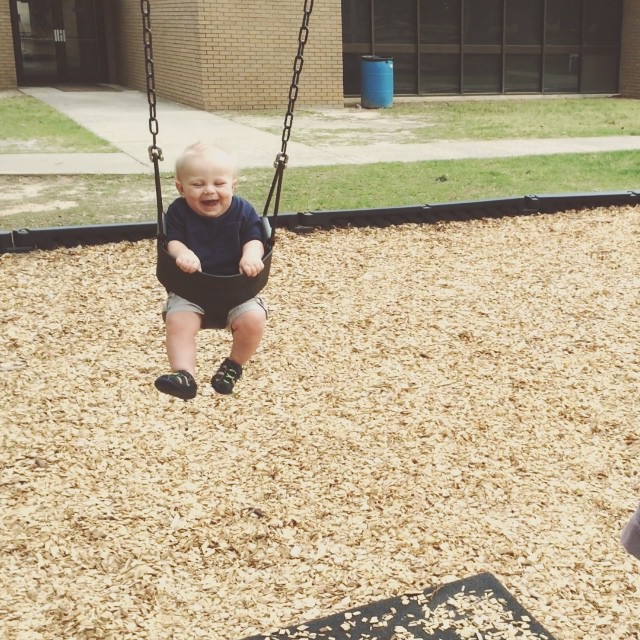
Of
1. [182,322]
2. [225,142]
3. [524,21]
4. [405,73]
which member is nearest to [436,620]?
[182,322]

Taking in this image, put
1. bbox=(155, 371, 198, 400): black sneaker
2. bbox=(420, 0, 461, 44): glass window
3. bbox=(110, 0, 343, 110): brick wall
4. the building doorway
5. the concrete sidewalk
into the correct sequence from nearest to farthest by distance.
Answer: bbox=(155, 371, 198, 400): black sneaker → the concrete sidewalk → bbox=(110, 0, 343, 110): brick wall → bbox=(420, 0, 461, 44): glass window → the building doorway

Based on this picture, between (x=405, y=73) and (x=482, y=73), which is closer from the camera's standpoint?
(x=405, y=73)

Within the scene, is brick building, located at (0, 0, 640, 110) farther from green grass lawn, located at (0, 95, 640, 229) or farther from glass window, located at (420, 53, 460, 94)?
green grass lawn, located at (0, 95, 640, 229)

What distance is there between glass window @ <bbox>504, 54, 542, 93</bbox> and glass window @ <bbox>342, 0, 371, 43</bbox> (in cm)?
348

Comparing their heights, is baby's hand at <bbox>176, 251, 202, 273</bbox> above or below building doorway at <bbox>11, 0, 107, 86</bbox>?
below

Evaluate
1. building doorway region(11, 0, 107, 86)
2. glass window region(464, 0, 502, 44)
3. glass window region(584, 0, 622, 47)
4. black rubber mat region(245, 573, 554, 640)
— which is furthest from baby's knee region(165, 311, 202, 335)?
building doorway region(11, 0, 107, 86)

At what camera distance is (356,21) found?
17.5 m

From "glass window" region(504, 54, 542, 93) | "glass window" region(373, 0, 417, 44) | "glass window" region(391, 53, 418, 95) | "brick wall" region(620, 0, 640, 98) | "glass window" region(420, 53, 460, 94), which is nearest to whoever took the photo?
"glass window" region(373, 0, 417, 44)

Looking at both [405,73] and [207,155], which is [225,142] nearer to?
[207,155]

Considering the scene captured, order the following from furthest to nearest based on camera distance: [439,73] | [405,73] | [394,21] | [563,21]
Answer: [563,21]
[439,73]
[405,73]
[394,21]

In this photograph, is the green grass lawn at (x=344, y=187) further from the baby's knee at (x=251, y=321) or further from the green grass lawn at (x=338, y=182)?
the baby's knee at (x=251, y=321)

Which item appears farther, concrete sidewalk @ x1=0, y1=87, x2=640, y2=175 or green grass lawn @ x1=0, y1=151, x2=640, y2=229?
concrete sidewalk @ x1=0, y1=87, x2=640, y2=175

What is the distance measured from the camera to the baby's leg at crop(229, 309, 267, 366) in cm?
318

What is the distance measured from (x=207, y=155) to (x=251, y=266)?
0.42 meters
